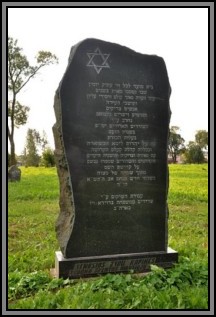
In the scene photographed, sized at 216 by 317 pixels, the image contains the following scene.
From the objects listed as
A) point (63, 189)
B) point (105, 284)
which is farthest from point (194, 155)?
point (105, 284)

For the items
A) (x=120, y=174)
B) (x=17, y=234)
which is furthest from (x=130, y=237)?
(x=17, y=234)

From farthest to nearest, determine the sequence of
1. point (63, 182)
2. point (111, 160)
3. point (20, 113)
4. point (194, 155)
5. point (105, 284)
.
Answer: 1. point (194, 155)
2. point (20, 113)
3. point (111, 160)
4. point (63, 182)
5. point (105, 284)

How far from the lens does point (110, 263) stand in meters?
5.04

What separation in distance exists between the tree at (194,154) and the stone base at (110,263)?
25785 mm

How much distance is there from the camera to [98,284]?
4516mm

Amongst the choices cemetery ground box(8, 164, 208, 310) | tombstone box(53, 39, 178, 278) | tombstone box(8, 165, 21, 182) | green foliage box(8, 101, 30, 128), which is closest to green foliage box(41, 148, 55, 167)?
green foliage box(8, 101, 30, 128)

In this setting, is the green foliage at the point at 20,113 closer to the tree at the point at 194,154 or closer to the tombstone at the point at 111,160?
the tree at the point at 194,154

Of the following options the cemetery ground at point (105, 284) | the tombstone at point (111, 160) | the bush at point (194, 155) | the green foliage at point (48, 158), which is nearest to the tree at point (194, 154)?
the bush at point (194, 155)

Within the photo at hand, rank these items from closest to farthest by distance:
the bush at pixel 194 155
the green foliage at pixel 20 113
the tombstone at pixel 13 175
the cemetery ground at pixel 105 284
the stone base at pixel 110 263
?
the cemetery ground at pixel 105 284
the stone base at pixel 110 263
the tombstone at pixel 13 175
the green foliage at pixel 20 113
the bush at pixel 194 155

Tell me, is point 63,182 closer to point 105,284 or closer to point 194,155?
point 105,284

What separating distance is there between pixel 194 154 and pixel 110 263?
26.7 metres

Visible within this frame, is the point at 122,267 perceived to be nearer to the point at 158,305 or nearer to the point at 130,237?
the point at 130,237

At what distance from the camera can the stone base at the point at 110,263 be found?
4855mm

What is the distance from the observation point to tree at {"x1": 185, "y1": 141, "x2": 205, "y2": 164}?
30.4 m
